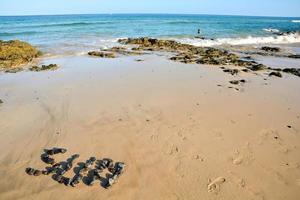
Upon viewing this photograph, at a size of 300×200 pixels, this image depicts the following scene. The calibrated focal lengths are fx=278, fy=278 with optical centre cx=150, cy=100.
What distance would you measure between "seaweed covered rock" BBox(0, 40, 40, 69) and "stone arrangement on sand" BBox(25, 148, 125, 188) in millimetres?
9028

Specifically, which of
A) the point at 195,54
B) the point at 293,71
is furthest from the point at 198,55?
the point at 293,71

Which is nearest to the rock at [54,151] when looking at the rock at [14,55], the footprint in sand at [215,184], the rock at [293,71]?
the footprint in sand at [215,184]

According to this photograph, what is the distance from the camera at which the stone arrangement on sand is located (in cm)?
455

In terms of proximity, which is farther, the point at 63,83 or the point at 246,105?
the point at 63,83

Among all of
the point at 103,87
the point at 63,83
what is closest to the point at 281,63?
the point at 103,87

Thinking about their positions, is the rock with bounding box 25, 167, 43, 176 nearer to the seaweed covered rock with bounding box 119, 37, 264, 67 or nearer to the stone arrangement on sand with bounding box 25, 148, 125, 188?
the stone arrangement on sand with bounding box 25, 148, 125, 188

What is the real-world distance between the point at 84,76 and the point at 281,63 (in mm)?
9730

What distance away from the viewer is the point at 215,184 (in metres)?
4.52

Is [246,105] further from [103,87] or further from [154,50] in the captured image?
[154,50]

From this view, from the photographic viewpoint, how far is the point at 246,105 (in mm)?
7863

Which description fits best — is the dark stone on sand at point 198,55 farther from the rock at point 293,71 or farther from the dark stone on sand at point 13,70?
the dark stone on sand at point 13,70

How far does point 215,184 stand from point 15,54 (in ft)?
44.2

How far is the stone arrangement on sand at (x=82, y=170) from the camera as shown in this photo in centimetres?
455

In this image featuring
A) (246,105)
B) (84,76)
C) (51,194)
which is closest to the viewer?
(51,194)
